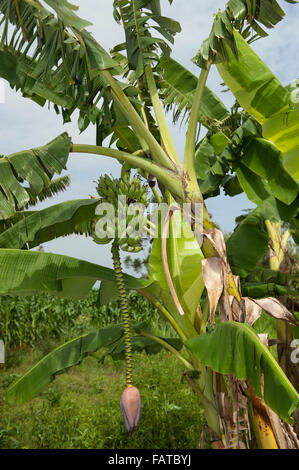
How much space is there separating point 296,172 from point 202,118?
1.19m

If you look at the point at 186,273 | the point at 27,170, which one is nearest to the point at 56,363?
the point at 186,273

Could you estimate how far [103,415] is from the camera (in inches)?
186

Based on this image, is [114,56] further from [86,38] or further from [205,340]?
[205,340]

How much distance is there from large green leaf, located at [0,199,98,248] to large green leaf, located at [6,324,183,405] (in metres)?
0.85

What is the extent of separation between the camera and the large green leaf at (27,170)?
2359 mm

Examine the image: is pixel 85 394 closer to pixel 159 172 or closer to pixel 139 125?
pixel 159 172

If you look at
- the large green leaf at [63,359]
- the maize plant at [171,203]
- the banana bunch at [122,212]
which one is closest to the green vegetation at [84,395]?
the large green leaf at [63,359]

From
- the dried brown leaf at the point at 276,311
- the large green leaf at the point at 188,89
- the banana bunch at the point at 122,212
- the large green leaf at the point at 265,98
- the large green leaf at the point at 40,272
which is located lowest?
the dried brown leaf at the point at 276,311

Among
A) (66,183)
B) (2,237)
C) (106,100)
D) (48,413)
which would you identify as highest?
(66,183)

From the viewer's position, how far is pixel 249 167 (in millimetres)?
3168

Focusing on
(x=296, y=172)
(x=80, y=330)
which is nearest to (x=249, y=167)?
(x=296, y=172)

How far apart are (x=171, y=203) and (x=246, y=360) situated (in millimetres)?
1279

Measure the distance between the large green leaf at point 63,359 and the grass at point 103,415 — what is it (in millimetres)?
1272

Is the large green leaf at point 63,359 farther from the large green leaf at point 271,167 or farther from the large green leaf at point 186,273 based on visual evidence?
the large green leaf at point 271,167
